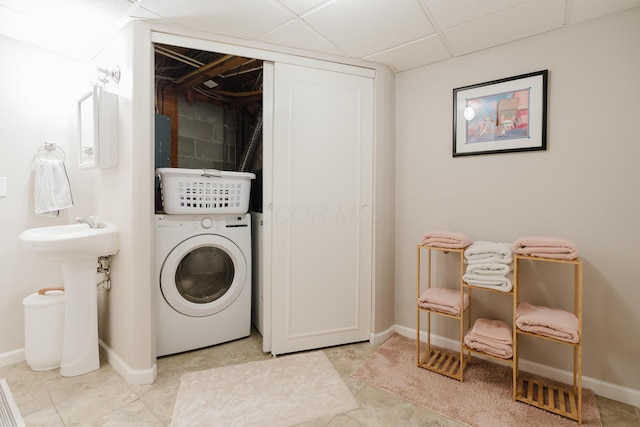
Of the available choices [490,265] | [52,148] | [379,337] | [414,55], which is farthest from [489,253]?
[52,148]

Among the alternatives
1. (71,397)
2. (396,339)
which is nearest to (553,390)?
(396,339)

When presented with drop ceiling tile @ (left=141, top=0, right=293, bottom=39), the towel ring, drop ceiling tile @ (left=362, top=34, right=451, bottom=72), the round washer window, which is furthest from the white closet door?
the towel ring

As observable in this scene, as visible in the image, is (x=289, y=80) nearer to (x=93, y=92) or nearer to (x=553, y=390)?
(x=93, y=92)

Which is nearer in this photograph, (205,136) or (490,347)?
(490,347)

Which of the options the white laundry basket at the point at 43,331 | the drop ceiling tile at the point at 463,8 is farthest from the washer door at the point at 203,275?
the drop ceiling tile at the point at 463,8

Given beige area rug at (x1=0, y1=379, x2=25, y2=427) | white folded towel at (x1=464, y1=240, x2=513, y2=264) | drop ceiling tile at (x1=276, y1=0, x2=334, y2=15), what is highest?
drop ceiling tile at (x1=276, y1=0, x2=334, y2=15)

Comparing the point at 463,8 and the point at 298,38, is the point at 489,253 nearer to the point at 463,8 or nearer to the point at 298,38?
the point at 463,8

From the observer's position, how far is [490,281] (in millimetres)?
1767

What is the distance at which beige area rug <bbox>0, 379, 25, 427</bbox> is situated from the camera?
4.86 ft

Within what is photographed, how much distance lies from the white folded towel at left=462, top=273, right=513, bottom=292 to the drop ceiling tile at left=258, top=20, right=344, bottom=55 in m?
1.68

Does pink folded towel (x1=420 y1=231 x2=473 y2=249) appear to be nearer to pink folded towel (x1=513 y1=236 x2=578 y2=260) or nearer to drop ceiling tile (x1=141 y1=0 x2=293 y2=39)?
pink folded towel (x1=513 y1=236 x2=578 y2=260)

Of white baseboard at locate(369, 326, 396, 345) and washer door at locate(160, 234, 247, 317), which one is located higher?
washer door at locate(160, 234, 247, 317)

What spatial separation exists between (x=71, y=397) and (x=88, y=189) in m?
1.38

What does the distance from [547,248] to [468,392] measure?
2.94ft
